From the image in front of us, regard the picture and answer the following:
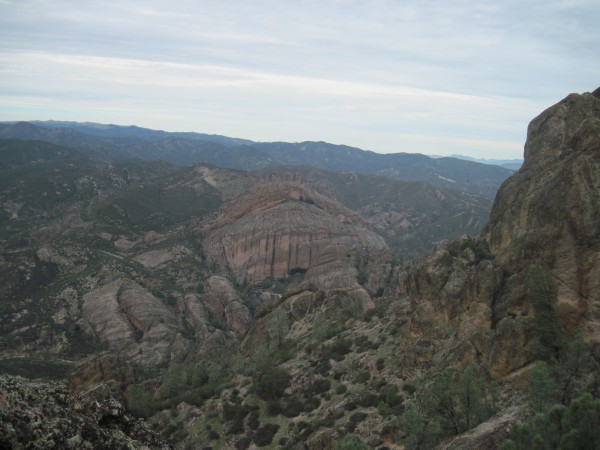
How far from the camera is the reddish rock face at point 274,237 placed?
537ft

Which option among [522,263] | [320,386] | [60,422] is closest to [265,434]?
[320,386]

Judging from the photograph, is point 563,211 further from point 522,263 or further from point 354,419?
point 354,419

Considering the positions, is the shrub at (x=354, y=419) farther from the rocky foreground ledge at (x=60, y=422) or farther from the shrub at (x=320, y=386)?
the rocky foreground ledge at (x=60, y=422)

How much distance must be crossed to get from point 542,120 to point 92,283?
4567 inches

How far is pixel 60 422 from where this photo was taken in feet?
29.2

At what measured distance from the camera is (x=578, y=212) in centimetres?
3067

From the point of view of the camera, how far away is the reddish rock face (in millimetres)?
163625

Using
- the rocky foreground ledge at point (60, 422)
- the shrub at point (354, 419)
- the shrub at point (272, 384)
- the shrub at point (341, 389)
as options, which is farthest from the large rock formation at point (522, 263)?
the rocky foreground ledge at point (60, 422)

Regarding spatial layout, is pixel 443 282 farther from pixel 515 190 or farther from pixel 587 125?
pixel 587 125

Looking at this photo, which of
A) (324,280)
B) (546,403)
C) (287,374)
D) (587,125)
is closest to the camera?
(546,403)

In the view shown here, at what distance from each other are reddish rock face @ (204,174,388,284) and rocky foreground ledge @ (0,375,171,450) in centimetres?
14187

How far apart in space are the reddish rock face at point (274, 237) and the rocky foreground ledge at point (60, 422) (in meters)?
→ 142

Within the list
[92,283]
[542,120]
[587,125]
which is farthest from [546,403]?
[92,283]

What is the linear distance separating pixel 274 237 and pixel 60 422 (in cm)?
15817
